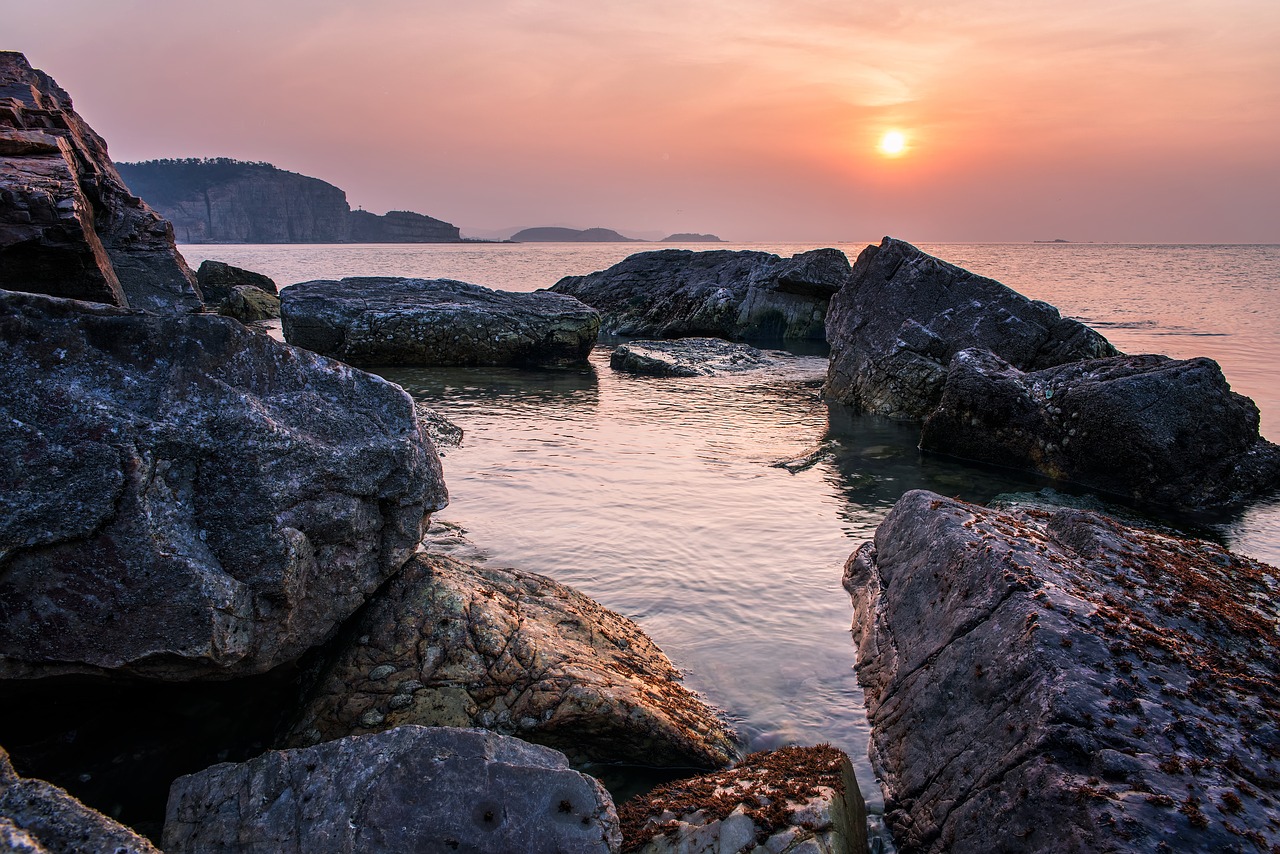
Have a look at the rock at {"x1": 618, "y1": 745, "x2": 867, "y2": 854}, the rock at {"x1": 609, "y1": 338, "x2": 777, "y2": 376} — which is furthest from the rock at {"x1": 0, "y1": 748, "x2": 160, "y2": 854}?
the rock at {"x1": 609, "y1": 338, "x2": 777, "y2": 376}

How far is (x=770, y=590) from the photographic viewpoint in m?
5.56

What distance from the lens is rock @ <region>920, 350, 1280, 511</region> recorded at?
791 centimetres

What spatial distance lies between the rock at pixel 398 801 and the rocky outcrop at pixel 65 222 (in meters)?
5.96

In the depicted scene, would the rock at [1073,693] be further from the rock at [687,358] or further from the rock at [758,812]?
the rock at [687,358]

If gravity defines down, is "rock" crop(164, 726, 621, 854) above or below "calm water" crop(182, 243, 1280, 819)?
above

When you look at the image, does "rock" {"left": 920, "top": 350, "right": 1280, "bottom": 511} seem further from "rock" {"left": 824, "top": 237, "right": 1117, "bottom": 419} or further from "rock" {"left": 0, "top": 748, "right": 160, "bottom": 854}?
"rock" {"left": 0, "top": 748, "right": 160, "bottom": 854}

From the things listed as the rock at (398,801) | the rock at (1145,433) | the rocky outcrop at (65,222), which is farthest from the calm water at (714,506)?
the rocky outcrop at (65,222)

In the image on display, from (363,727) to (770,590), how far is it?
3100mm

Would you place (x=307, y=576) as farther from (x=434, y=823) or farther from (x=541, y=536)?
(x=541, y=536)

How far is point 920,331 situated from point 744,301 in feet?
36.9

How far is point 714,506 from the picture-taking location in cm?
734

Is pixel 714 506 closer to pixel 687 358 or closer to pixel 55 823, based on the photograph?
pixel 55 823

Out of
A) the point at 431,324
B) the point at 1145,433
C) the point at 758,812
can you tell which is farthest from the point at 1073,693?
the point at 431,324

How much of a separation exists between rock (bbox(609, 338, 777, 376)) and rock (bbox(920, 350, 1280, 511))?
781 centimetres
